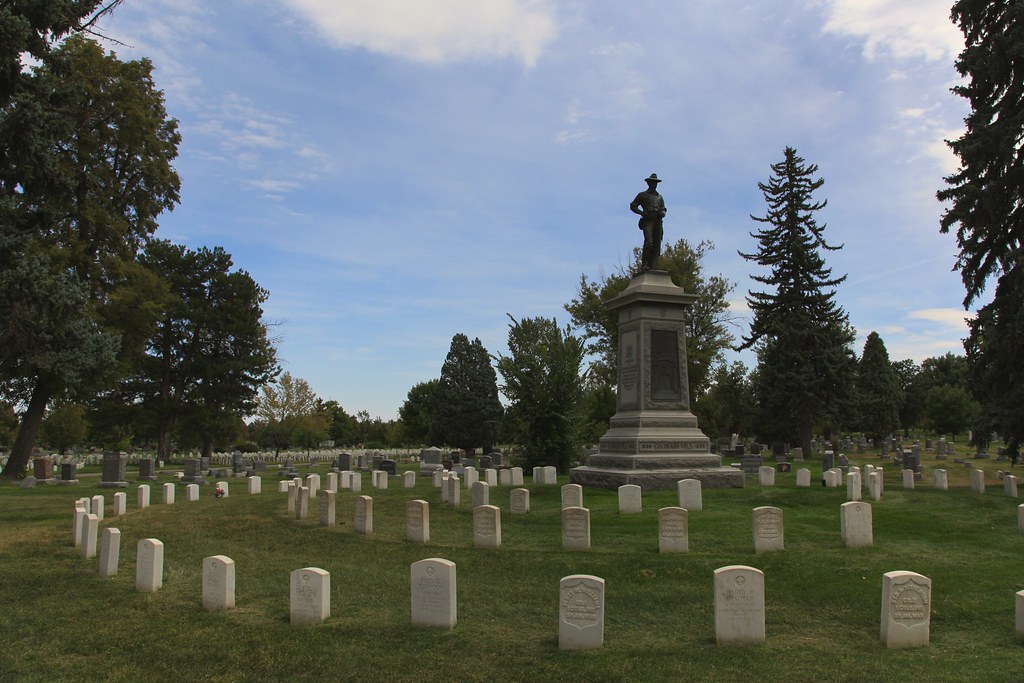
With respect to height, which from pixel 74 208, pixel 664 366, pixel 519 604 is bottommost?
pixel 519 604

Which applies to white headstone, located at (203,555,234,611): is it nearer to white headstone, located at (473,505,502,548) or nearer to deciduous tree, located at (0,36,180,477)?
white headstone, located at (473,505,502,548)

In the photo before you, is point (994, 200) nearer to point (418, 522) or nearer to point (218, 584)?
point (418, 522)

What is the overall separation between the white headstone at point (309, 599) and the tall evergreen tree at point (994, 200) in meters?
18.0

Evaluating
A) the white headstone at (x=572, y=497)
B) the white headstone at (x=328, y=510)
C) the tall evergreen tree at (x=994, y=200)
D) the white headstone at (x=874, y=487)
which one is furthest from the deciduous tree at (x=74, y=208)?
the tall evergreen tree at (x=994, y=200)

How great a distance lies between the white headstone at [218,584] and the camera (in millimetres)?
7477

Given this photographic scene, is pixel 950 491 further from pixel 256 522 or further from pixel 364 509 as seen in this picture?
pixel 256 522

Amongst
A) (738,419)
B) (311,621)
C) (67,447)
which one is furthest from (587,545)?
(67,447)

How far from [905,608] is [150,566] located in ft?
26.3

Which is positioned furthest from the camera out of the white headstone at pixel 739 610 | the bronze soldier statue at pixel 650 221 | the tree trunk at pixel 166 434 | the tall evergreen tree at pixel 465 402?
the tall evergreen tree at pixel 465 402

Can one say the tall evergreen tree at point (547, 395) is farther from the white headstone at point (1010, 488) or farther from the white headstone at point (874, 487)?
the white headstone at point (1010, 488)

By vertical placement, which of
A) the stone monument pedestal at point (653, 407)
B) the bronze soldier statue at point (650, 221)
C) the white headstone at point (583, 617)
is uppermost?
the bronze soldier statue at point (650, 221)

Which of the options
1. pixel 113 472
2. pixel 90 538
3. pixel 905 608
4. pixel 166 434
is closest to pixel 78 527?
pixel 90 538

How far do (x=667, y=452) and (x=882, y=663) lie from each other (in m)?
10.5

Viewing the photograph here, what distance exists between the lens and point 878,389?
179ft
